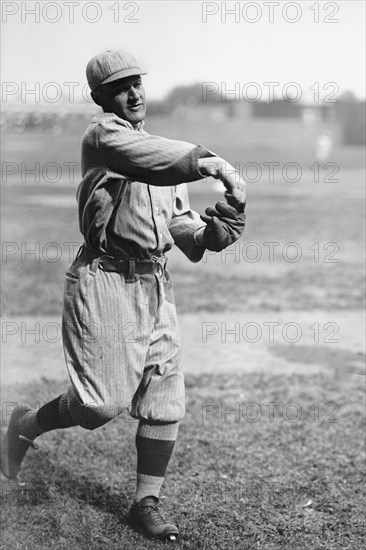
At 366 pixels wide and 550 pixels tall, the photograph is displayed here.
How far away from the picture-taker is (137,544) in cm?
352

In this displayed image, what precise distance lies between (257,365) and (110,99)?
12.7 feet

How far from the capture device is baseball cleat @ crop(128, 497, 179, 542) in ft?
11.6

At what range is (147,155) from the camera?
282cm

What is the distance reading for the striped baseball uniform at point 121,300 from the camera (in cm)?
317

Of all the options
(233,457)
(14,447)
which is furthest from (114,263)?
(233,457)

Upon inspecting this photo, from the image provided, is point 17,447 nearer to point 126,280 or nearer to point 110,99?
point 126,280

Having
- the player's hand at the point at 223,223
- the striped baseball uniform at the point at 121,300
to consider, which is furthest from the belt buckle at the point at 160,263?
the player's hand at the point at 223,223

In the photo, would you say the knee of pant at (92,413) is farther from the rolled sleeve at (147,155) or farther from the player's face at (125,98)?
the player's face at (125,98)

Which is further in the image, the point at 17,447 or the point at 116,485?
the point at 116,485

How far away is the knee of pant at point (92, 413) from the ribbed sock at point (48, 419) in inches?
7.0

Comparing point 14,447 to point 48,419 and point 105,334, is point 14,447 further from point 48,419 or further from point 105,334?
point 105,334

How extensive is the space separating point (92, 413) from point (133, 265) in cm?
56

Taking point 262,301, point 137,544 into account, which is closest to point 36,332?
point 262,301

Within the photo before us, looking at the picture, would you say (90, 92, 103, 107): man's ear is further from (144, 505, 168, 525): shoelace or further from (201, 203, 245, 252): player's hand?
(144, 505, 168, 525): shoelace
